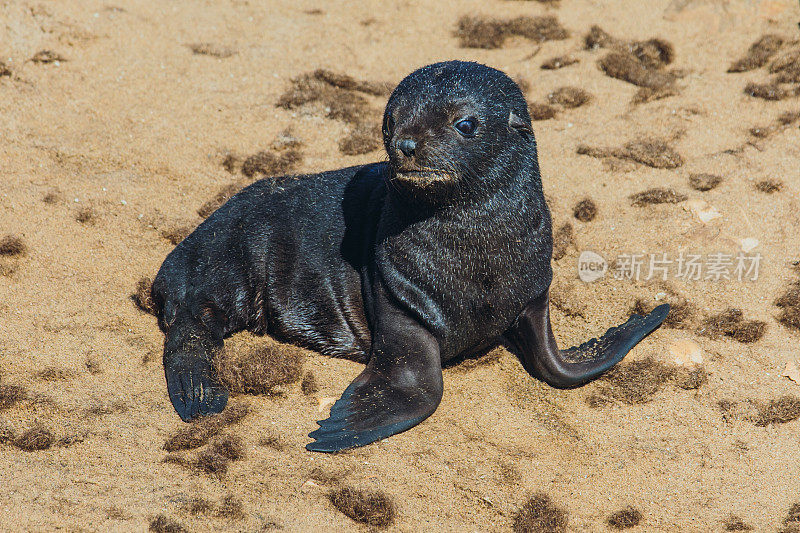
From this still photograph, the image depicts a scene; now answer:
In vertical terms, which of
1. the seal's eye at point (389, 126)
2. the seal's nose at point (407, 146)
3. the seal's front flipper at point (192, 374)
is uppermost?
the seal's nose at point (407, 146)

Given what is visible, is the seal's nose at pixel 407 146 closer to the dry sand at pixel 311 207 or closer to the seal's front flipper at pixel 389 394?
the seal's front flipper at pixel 389 394

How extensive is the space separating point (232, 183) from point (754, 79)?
550cm

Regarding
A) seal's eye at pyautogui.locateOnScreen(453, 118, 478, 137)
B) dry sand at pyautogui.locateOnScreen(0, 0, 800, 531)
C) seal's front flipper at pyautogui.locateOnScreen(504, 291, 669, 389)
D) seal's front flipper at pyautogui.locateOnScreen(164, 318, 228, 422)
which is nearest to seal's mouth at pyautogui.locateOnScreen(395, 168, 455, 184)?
seal's eye at pyautogui.locateOnScreen(453, 118, 478, 137)

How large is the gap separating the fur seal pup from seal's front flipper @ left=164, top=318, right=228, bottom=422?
11mm

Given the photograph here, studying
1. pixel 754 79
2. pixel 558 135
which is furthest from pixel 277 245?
pixel 754 79

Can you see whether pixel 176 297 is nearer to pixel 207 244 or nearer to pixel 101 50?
pixel 207 244

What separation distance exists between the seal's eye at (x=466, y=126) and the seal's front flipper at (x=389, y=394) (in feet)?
4.19

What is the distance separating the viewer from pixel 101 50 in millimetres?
9391

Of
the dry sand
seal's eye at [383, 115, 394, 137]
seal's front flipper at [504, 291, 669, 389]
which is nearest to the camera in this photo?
the dry sand

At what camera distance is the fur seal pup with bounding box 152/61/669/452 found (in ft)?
16.4

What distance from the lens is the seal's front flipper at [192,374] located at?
535cm

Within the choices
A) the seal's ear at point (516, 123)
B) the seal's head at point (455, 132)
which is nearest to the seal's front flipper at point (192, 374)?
the seal's head at point (455, 132)

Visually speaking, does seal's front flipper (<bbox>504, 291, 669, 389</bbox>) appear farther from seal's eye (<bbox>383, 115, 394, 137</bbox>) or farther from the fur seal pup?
seal's eye (<bbox>383, 115, 394, 137</bbox>)

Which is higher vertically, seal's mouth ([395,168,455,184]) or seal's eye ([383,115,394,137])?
seal's eye ([383,115,394,137])
